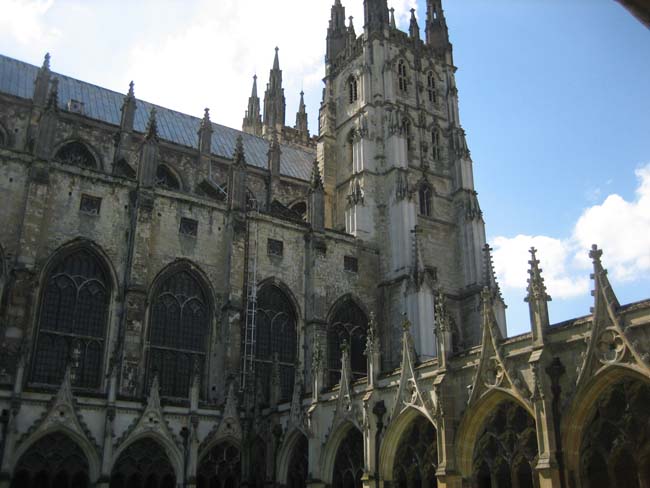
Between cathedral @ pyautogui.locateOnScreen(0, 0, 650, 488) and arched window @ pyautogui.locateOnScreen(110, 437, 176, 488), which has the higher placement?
cathedral @ pyautogui.locateOnScreen(0, 0, 650, 488)

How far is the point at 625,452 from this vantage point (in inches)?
617

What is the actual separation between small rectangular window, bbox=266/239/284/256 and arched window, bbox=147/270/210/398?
4.25 m

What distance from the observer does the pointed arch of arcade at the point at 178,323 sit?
1174 inches

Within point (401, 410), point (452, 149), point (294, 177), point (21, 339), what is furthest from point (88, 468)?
point (452, 149)

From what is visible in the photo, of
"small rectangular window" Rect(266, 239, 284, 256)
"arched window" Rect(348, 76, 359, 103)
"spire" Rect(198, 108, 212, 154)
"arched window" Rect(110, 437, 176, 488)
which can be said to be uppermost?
"arched window" Rect(348, 76, 359, 103)

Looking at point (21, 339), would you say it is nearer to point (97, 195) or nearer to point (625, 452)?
point (97, 195)

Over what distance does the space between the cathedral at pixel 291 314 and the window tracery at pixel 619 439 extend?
0.16 feet

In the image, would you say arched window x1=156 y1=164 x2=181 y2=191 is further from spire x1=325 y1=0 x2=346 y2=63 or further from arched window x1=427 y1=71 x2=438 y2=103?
arched window x1=427 y1=71 x2=438 y2=103

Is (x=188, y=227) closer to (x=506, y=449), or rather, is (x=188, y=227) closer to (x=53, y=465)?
(x=53, y=465)

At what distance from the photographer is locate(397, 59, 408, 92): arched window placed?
Answer: 43812 mm

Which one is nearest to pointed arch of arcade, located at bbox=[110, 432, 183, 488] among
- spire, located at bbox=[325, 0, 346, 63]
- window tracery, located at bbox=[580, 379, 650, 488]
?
window tracery, located at bbox=[580, 379, 650, 488]

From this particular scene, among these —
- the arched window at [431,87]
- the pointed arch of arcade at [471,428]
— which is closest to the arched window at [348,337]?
the pointed arch of arcade at [471,428]

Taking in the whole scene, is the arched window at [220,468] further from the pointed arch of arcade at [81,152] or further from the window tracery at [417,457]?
the pointed arch of arcade at [81,152]

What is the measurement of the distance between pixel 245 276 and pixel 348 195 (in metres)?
10.4
